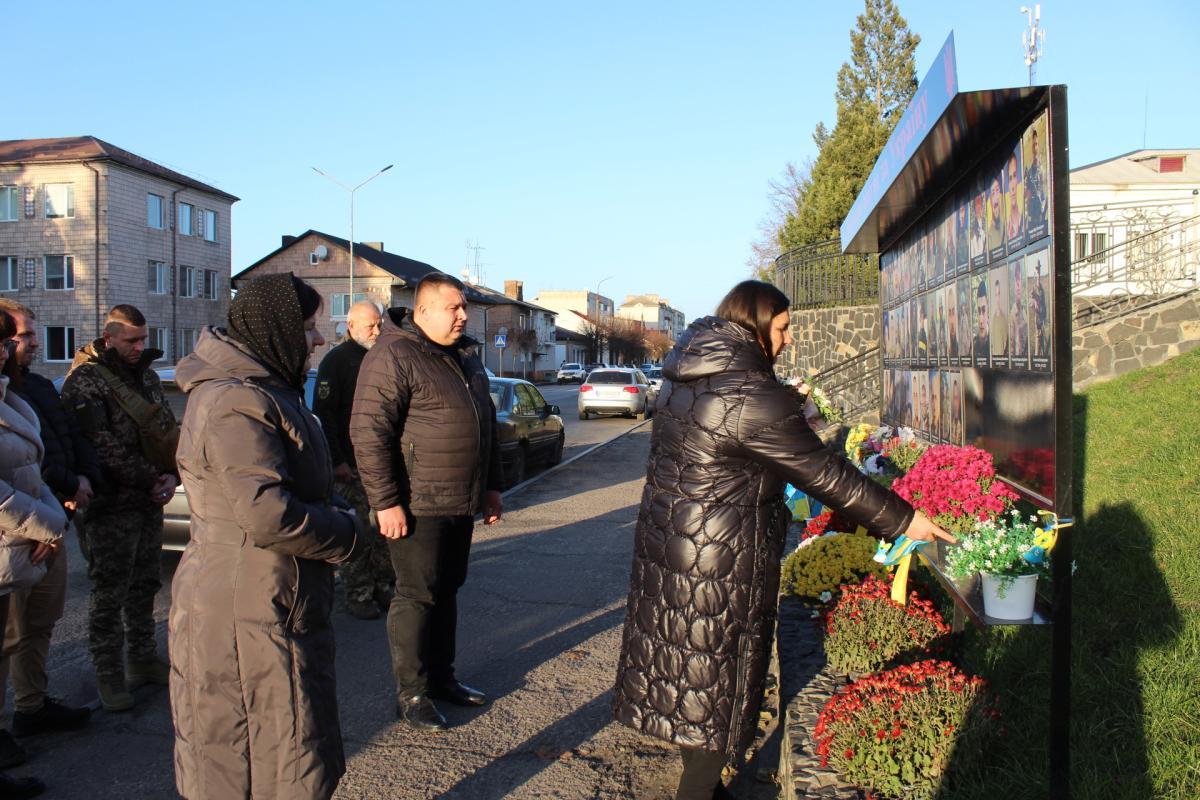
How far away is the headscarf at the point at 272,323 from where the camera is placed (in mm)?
2729

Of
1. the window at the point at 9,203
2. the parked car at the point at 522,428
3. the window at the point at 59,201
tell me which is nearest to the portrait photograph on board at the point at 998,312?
the parked car at the point at 522,428

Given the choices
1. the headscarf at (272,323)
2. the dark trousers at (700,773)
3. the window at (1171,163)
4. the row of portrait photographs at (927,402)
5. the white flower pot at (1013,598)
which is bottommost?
the dark trousers at (700,773)

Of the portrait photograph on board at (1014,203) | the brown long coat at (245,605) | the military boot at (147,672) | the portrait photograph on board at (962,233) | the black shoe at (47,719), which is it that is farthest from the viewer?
the portrait photograph on board at (962,233)

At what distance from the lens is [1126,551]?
15.6 ft

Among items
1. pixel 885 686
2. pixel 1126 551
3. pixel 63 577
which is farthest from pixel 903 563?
pixel 63 577

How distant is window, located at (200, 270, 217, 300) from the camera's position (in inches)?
1973

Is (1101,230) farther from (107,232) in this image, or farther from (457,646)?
(107,232)

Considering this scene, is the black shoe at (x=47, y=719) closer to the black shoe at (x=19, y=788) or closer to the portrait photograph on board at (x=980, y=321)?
the black shoe at (x=19, y=788)

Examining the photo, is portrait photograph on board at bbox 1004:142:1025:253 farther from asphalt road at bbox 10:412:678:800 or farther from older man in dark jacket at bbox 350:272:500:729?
asphalt road at bbox 10:412:678:800

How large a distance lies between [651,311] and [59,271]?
13460 centimetres

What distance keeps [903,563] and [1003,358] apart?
4.96 ft

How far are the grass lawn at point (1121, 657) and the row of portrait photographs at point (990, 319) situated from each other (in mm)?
1176

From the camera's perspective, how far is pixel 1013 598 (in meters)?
2.89

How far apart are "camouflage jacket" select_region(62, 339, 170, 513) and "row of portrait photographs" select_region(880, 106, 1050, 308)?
418 cm
